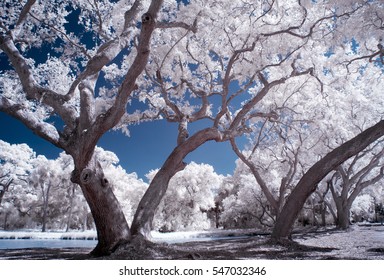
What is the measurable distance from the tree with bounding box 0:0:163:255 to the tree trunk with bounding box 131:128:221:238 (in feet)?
1.16

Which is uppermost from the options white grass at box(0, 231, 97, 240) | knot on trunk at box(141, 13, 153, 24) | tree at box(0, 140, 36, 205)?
knot on trunk at box(141, 13, 153, 24)

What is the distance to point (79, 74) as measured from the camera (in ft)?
18.5

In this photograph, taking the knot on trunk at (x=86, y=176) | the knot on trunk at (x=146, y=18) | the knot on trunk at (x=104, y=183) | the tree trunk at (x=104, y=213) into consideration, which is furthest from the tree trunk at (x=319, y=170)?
the knot on trunk at (x=146, y=18)

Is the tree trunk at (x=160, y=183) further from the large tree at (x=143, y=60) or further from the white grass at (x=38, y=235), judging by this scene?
the white grass at (x=38, y=235)

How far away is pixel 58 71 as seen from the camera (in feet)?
23.8

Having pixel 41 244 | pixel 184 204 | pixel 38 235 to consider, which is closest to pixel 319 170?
pixel 41 244

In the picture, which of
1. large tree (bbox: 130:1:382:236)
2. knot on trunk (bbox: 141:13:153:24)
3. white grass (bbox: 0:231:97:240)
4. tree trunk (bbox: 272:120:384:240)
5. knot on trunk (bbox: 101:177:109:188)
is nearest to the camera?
knot on trunk (bbox: 141:13:153:24)

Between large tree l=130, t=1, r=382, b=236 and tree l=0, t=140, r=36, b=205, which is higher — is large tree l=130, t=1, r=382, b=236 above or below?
above

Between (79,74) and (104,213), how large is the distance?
2.70 m

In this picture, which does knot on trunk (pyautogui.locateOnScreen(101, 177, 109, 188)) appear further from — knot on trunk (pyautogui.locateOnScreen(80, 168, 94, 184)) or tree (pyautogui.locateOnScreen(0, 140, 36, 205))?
tree (pyautogui.locateOnScreen(0, 140, 36, 205))

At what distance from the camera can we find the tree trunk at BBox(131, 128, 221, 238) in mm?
5219

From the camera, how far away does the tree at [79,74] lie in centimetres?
457

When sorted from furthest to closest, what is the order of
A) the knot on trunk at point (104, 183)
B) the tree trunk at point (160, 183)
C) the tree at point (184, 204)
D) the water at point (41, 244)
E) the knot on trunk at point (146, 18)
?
1. the tree at point (184, 204)
2. the water at point (41, 244)
3. the tree trunk at point (160, 183)
4. the knot on trunk at point (104, 183)
5. the knot on trunk at point (146, 18)

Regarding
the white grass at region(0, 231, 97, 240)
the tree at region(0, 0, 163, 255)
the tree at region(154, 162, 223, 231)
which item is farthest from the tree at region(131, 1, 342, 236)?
the tree at region(154, 162, 223, 231)
